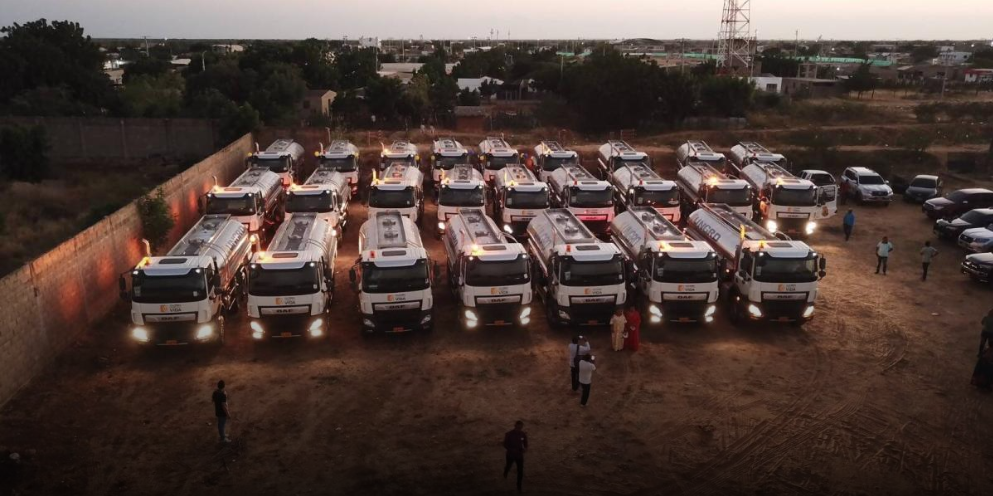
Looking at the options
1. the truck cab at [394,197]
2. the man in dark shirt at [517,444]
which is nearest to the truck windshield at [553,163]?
the truck cab at [394,197]

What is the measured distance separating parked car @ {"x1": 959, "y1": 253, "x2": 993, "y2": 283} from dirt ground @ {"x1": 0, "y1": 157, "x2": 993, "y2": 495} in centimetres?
304

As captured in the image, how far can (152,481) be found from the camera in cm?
1136

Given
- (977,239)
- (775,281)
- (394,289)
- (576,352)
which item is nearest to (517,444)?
(576,352)

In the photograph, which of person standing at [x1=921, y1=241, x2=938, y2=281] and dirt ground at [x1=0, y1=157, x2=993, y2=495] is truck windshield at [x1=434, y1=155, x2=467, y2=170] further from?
person standing at [x1=921, y1=241, x2=938, y2=281]

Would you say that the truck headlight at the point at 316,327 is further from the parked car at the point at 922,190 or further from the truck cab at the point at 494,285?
the parked car at the point at 922,190

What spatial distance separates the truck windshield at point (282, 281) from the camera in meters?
15.6

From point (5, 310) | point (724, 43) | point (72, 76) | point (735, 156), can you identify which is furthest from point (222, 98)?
point (724, 43)

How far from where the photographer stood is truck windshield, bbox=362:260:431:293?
16.0 m

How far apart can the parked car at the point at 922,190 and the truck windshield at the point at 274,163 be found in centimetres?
2743

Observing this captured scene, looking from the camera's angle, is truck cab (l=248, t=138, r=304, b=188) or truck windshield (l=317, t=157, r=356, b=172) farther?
truck windshield (l=317, t=157, r=356, b=172)

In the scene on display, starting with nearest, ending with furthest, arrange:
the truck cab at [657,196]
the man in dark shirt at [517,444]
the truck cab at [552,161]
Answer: the man in dark shirt at [517,444] < the truck cab at [657,196] < the truck cab at [552,161]

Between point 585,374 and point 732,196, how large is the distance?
14069mm

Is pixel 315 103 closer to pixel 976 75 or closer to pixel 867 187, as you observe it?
pixel 867 187

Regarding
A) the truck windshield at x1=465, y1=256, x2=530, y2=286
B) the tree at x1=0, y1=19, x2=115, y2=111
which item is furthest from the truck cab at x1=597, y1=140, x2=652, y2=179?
the tree at x1=0, y1=19, x2=115, y2=111
